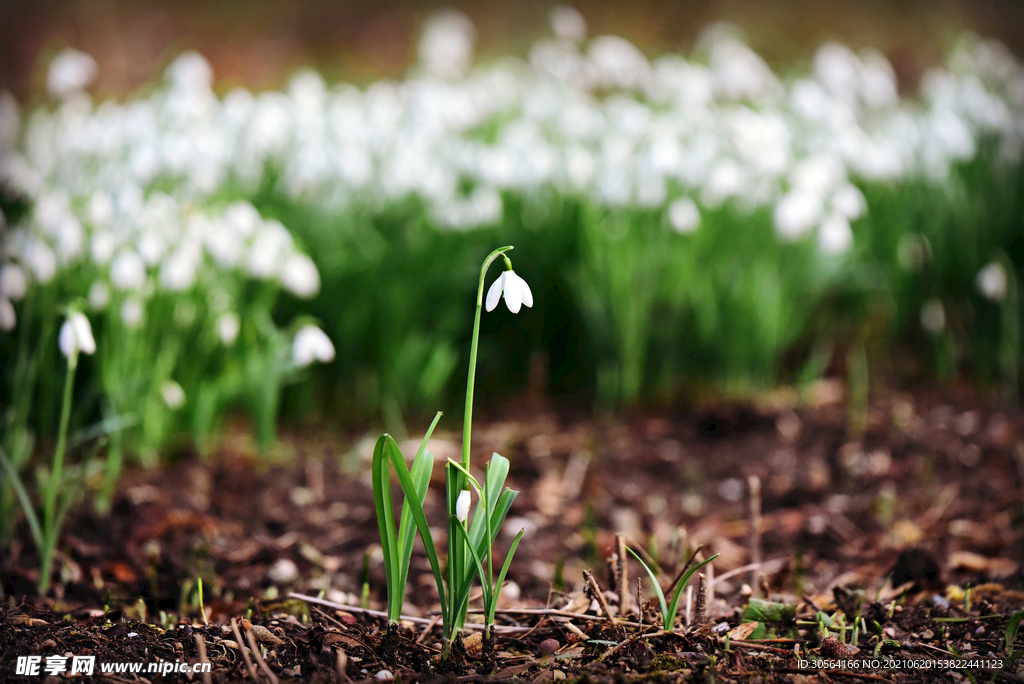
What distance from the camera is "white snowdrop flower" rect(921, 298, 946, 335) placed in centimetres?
346

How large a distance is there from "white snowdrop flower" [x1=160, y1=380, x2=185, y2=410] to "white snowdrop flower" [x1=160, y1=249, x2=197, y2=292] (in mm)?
319

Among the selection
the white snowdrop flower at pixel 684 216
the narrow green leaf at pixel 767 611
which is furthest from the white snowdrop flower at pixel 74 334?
the white snowdrop flower at pixel 684 216

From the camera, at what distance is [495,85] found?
6023 mm

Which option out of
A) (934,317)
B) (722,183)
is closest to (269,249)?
(722,183)

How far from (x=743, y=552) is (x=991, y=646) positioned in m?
0.91

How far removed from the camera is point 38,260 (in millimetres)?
2461

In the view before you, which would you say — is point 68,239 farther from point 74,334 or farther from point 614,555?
point 614,555

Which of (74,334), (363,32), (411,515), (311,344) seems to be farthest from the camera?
(363,32)

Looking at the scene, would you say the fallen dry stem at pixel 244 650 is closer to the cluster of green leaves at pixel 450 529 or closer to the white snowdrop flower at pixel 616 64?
the cluster of green leaves at pixel 450 529

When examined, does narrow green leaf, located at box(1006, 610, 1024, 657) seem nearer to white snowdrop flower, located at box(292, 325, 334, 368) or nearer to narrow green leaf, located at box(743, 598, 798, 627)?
narrow green leaf, located at box(743, 598, 798, 627)

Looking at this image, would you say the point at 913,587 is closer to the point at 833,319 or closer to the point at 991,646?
the point at 991,646

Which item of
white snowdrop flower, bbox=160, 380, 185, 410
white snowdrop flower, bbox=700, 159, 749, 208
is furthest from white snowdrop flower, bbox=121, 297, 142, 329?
white snowdrop flower, bbox=700, 159, 749, 208

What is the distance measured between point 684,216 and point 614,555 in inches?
72.9

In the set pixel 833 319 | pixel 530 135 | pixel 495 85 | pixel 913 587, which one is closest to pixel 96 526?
pixel 913 587
